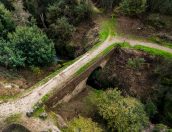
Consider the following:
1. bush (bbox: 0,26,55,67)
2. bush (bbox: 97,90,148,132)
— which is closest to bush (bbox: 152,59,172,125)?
bush (bbox: 97,90,148,132)

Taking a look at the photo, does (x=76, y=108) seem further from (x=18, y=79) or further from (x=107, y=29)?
(x=107, y=29)

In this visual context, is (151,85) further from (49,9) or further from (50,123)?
(49,9)

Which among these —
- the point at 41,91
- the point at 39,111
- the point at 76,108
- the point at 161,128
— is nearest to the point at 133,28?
the point at 76,108

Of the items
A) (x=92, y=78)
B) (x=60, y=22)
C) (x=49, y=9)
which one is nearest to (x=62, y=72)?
(x=92, y=78)

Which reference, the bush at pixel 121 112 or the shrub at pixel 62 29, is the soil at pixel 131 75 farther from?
the shrub at pixel 62 29

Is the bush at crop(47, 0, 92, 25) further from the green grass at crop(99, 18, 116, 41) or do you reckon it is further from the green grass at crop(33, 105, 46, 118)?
the green grass at crop(33, 105, 46, 118)

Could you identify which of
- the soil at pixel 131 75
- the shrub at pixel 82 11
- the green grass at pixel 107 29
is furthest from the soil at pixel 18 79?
the shrub at pixel 82 11
